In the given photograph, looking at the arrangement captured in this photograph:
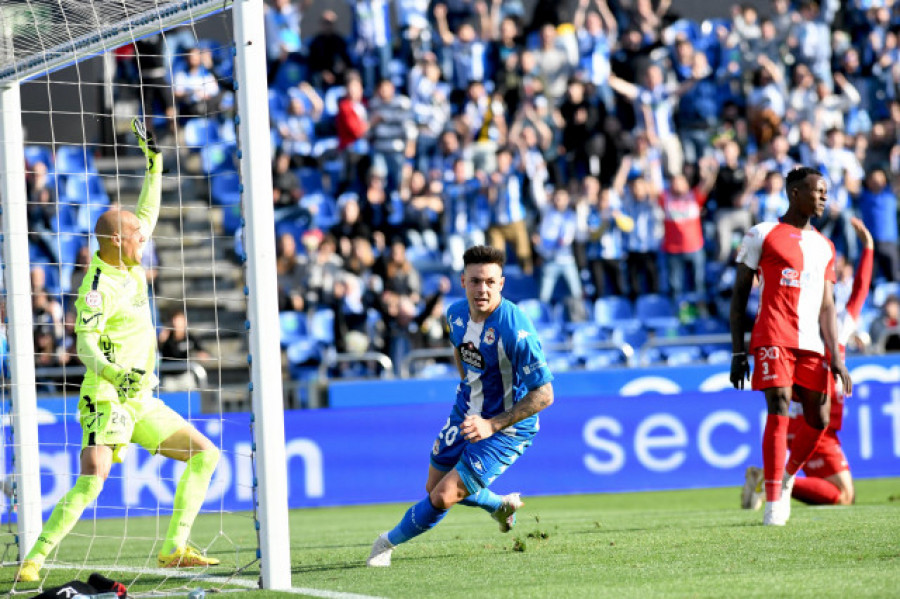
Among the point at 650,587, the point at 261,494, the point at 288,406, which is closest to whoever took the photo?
the point at 650,587

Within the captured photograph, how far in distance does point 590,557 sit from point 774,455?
5.86ft

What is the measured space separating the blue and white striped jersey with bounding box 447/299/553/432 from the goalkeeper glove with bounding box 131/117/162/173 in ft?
6.40

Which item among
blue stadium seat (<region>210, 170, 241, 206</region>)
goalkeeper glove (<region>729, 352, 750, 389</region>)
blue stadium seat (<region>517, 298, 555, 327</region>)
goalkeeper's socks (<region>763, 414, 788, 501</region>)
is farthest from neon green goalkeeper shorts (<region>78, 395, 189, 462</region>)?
blue stadium seat (<region>210, 170, 241, 206</region>)

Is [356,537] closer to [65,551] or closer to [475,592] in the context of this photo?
[65,551]

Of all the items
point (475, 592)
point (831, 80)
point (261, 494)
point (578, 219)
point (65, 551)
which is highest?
point (831, 80)

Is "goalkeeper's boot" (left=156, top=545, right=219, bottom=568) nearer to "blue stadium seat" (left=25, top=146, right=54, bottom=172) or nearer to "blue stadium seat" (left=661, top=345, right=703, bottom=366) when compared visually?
Result: "blue stadium seat" (left=661, top=345, right=703, bottom=366)

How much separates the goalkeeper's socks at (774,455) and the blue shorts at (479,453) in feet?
6.62

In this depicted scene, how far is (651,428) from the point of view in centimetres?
1402

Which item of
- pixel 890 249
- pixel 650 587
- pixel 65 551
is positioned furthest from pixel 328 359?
pixel 650 587

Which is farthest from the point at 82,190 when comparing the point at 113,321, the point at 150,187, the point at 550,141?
the point at 113,321

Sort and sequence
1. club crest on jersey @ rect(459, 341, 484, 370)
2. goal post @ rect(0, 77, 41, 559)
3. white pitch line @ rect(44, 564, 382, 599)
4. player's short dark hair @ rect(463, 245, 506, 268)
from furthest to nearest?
goal post @ rect(0, 77, 41, 559), club crest on jersey @ rect(459, 341, 484, 370), player's short dark hair @ rect(463, 245, 506, 268), white pitch line @ rect(44, 564, 382, 599)

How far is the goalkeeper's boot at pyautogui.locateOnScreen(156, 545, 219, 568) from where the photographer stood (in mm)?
7383

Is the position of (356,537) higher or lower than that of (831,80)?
lower

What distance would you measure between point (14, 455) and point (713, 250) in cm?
1178
